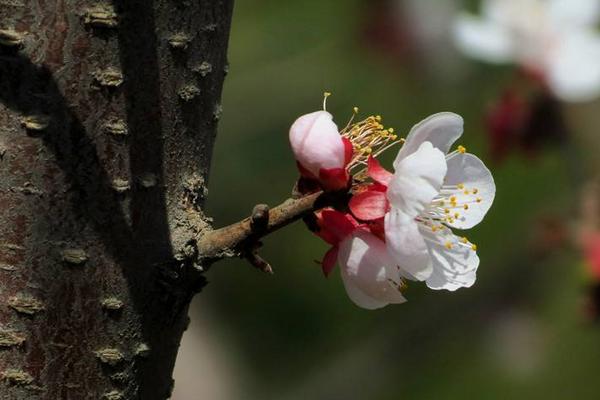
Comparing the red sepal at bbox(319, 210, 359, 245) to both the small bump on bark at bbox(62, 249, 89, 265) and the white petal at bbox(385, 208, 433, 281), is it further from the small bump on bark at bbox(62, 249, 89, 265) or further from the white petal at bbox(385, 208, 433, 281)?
the small bump on bark at bbox(62, 249, 89, 265)

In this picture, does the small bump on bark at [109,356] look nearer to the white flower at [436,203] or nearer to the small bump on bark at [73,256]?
the small bump on bark at [73,256]

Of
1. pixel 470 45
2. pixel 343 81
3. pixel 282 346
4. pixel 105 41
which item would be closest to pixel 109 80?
pixel 105 41

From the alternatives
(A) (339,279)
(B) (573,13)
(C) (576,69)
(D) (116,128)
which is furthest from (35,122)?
(A) (339,279)

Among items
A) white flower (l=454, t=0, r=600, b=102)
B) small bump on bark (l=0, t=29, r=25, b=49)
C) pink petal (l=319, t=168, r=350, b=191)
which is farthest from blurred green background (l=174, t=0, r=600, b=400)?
small bump on bark (l=0, t=29, r=25, b=49)

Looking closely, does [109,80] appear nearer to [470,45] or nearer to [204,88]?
[204,88]

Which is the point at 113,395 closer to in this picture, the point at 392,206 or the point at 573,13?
the point at 392,206

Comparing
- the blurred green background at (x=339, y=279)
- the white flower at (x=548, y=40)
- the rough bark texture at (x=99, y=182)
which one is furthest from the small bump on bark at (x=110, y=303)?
the blurred green background at (x=339, y=279)
